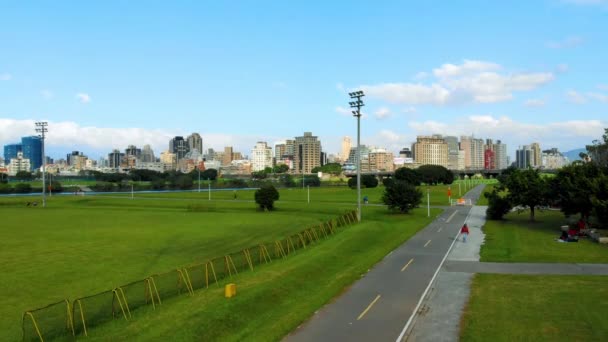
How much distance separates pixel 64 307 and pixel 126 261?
10.8 metres

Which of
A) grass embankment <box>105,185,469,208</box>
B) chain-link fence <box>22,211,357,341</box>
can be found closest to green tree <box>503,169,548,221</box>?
grass embankment <box>105,185,469,208</box>

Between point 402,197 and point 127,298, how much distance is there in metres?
45.9

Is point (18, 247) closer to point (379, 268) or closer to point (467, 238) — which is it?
point (379, 268)

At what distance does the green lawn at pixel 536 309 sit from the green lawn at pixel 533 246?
5834mm

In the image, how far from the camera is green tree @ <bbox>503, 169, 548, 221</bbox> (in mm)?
51438

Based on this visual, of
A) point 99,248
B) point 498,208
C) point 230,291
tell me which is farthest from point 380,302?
point 498,208

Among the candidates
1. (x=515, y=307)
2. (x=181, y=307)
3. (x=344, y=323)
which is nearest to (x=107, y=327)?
(x=181, y=307)

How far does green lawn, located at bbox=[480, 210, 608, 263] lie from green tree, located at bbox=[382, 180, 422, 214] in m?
12.4

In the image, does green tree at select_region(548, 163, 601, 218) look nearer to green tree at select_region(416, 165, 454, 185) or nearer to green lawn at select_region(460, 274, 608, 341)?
green lawn at select_region(460, 274, 608, 341)

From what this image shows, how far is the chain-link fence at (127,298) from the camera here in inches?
703

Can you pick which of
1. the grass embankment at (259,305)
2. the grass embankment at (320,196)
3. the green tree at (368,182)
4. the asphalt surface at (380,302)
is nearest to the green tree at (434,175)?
the green tree at (368,182)

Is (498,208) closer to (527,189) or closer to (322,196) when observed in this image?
(527,189)

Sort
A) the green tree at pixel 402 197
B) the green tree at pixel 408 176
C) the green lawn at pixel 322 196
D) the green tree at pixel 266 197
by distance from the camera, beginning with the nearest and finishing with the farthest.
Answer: the green tree at pixel 402 197
the green tree at pixel 266 197
the green lawn at pixel 322 196
the green tree at pixel 408 176

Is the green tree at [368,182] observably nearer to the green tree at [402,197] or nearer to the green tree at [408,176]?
the green tree at [408,176]
